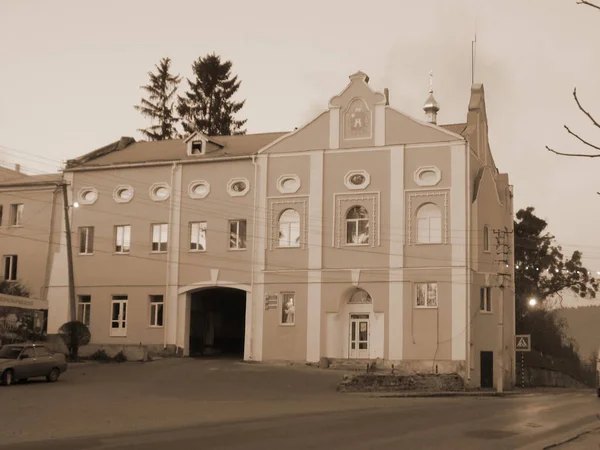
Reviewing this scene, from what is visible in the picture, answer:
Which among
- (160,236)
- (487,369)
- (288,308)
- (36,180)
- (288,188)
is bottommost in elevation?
(487,369)

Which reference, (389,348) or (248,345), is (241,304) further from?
(389,348)

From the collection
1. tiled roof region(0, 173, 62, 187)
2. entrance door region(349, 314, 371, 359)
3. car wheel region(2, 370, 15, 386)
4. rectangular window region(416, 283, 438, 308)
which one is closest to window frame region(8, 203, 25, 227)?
tiled roof region(0, 173, 62, 187)

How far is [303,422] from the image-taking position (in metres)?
19.5

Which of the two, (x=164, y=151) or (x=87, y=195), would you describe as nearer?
(x=87, y=195)

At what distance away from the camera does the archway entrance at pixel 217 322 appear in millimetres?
45500

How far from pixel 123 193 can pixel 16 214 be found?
284 inches

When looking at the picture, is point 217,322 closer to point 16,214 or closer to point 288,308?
point 288,308

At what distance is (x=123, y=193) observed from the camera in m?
46.6

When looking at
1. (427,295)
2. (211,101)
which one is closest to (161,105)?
(211,101)

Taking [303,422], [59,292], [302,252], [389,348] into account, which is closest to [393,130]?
[302,252]

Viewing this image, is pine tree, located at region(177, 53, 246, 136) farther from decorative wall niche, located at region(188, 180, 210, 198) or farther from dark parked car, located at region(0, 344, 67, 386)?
dark parked car, located at region(0, 344, 67, 386)

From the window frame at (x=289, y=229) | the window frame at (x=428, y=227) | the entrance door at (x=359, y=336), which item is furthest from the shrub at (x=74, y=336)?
the window frame at (x=428, y=227)

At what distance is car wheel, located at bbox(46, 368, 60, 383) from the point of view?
3235cm

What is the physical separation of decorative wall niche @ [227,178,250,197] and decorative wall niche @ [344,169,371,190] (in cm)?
553
